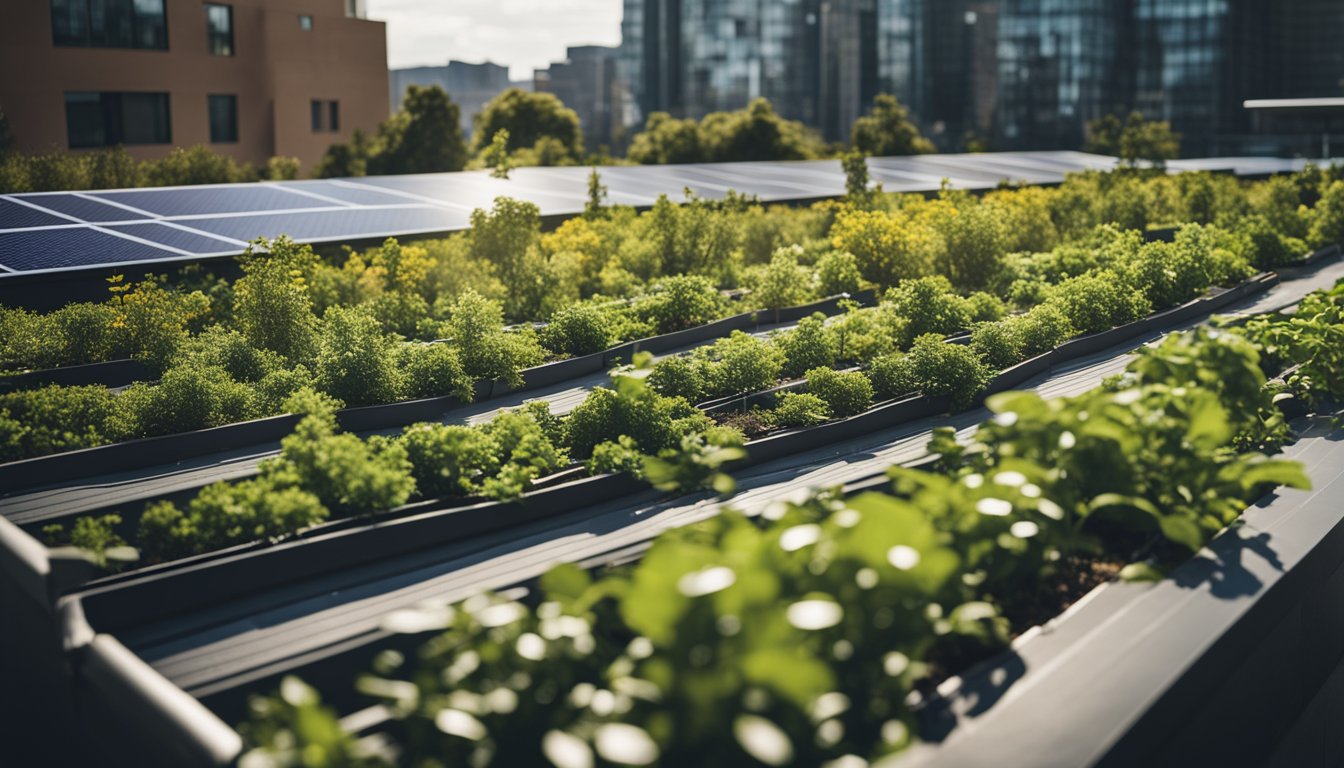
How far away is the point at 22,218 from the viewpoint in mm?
14266

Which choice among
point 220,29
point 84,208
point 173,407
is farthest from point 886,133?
point 173,407

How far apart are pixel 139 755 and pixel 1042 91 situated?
8990 centimetres

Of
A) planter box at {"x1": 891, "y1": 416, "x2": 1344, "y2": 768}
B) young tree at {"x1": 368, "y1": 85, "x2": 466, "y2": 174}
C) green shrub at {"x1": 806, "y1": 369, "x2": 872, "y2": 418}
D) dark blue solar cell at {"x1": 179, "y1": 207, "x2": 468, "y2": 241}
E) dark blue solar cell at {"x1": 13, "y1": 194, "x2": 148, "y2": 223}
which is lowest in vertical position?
planter box at {"x1": 891, "y1": 416, "x2": 1344, "y2": 768}

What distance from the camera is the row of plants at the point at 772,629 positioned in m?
2.59

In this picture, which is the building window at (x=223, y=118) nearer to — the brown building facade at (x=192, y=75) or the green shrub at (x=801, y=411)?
the brown building facade at (x=192, y=75)

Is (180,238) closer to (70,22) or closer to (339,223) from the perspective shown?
(339,223)

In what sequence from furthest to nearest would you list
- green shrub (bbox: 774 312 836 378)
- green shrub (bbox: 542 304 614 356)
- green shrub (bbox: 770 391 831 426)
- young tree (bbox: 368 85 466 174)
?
young tree (bbox: 368 85 466 174) → green shrub (bbox: 542 304 614 356) → green shrub (bbox: 774 312 836 378) → green shrub (bbox: 770 391 831 426)

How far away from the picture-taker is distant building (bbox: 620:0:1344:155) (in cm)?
8356

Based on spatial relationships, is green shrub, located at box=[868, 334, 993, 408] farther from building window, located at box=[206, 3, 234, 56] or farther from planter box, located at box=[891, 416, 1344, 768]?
building window, located at box=[206, 3, 234, 56]

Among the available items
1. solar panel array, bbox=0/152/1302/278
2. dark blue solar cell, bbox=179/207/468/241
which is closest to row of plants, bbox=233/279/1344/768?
solar panel array, bbox=0/152/1302/278

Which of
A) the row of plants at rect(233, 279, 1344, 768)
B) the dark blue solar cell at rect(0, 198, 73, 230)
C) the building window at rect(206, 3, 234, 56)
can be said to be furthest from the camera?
the building window at rect(206, 3, 234, 56)

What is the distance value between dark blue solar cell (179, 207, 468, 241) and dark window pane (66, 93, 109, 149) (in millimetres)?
26796

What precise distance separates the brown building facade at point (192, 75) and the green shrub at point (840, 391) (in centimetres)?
3542

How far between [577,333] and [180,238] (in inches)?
232
